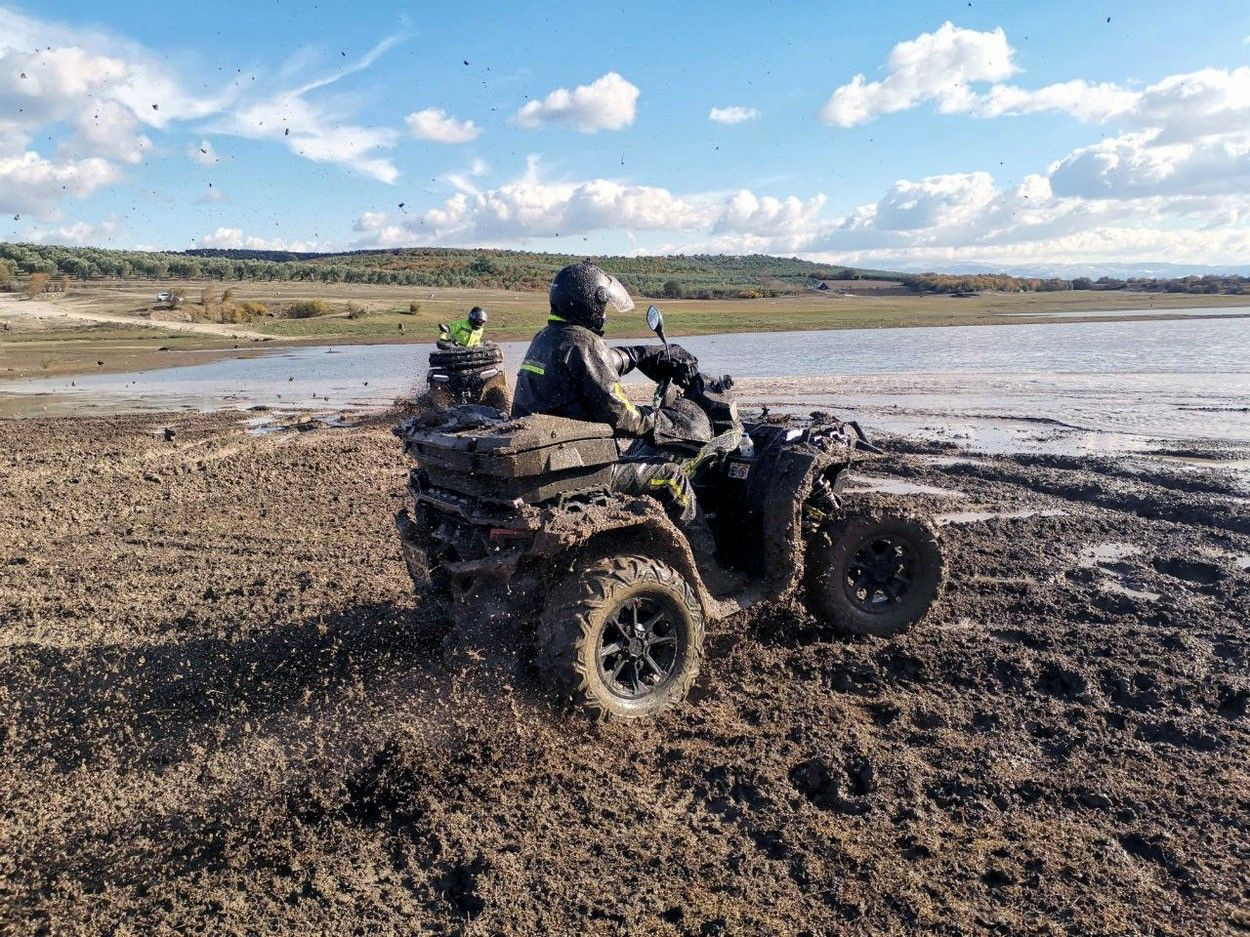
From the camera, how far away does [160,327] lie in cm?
4350

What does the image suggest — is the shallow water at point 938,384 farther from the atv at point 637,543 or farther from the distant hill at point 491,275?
the distant hill at point 491,275

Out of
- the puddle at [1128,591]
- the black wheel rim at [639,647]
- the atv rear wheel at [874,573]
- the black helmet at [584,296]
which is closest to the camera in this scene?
the black wheel rim at [639,647]

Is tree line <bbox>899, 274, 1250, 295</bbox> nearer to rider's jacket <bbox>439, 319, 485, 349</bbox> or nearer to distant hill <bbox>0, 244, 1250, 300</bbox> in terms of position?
distant hill <bbox>0, 244, 1250, 300</bbox>

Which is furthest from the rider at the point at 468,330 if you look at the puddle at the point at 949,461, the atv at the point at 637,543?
the atv at the point at 637,543

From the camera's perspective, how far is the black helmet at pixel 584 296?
14.4ft

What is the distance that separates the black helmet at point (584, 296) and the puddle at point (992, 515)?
4.75 meters

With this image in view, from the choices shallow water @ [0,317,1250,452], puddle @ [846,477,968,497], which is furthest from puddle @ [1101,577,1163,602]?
shallow water @ [0,317,1250,452]

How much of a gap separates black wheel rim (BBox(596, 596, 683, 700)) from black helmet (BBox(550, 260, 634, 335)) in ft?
4.84

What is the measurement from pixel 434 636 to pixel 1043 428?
1110 cm

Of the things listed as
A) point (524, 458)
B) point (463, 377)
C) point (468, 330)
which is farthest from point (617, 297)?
point (468, 330)

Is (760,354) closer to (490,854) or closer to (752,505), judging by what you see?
(752,505)

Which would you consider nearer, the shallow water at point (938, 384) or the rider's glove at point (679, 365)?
the rider's glove at point (679, 365)

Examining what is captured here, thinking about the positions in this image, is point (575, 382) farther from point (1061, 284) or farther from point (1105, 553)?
point (1061, 284)

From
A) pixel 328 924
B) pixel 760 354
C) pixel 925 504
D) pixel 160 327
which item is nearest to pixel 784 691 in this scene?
pixel 328 924
